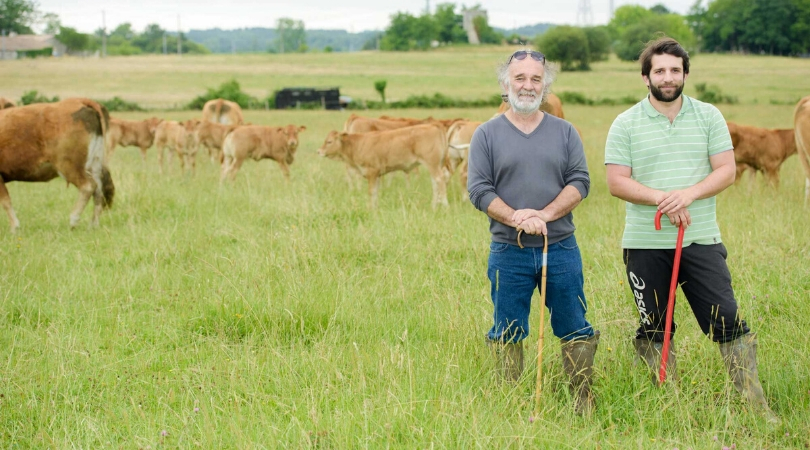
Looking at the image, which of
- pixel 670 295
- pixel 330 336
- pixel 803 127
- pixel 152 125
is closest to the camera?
pixel 670 295

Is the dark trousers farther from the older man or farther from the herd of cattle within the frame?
the herd of cattle

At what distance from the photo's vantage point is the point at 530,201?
435cm

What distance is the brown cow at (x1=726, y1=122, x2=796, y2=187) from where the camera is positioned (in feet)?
43.5

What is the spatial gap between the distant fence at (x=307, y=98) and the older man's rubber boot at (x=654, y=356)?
44.8 meters

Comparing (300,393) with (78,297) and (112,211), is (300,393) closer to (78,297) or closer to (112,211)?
(78,297)

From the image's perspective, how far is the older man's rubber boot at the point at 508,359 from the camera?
178 inches

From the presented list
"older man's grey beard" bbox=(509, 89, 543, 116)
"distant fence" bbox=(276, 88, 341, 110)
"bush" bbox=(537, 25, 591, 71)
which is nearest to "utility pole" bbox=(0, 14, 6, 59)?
"distant fence" bbox=(276, 88, 341, 110)

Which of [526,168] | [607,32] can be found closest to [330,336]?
[526,168]

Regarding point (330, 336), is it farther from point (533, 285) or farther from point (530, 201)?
point (530, 201)

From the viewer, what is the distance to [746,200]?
1138cm

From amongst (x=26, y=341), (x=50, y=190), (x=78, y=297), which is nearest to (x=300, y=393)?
(x=26, y=341)

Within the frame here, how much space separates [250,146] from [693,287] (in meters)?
12.3

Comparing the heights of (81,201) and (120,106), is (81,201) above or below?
below

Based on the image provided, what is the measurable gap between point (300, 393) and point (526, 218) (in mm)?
1716
